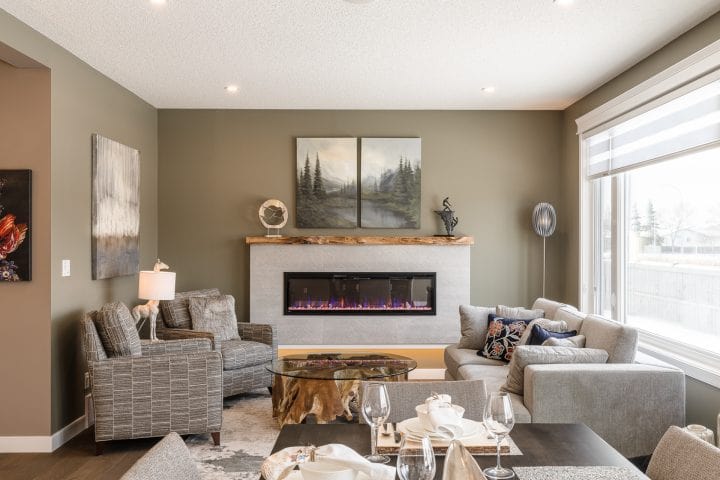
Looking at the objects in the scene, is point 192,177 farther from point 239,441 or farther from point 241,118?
point 239,441

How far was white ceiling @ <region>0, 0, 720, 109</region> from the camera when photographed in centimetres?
352

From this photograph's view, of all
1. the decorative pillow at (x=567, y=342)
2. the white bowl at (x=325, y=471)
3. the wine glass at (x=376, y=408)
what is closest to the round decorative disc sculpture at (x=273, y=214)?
the decorative pillow at (x=567, y=342)

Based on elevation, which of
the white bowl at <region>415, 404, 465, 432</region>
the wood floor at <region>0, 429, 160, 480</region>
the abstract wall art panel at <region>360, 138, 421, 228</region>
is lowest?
the wood floor at <region>0, 429, 160, 480</region>

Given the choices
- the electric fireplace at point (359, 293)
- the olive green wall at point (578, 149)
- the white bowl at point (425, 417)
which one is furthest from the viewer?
the electric fireplace at point (359, 293)

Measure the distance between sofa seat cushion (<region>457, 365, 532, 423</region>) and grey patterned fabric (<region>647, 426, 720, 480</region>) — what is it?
1598 millimetres

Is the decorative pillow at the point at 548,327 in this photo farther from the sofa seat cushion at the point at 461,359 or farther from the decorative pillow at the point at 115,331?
the decorative pillow at the point at 115,331

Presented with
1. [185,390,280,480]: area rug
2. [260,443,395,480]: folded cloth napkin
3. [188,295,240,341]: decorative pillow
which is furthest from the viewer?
[188,295,240,341]: decorative pillow

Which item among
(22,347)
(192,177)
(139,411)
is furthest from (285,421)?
(192,177)

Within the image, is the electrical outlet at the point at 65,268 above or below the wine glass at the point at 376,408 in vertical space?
above

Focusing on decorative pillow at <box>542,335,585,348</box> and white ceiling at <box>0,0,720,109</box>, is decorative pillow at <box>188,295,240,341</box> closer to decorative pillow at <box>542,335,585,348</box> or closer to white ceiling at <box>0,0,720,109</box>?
white ceiling at <box>0,0,720,109</box>

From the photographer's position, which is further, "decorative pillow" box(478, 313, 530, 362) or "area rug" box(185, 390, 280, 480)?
"decorative pillow" box(478, 313, 530, 362)

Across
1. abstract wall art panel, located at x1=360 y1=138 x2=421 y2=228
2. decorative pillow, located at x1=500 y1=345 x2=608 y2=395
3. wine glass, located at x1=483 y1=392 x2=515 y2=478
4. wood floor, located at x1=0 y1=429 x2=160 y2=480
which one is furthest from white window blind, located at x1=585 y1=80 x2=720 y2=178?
wood floor, located at x1=0 y1=429 x2=160 y2=480

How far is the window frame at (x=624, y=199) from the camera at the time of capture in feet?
12.1

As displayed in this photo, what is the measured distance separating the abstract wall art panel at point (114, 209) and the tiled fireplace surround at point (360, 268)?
1.28 m
